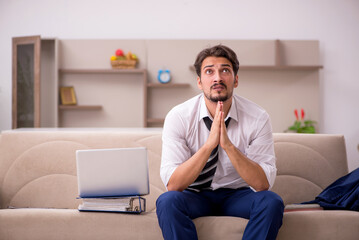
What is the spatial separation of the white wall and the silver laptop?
365 centimetres

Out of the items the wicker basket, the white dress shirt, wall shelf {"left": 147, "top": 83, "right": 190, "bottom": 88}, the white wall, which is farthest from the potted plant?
the white dress shirt

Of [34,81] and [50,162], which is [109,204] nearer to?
[50,162]

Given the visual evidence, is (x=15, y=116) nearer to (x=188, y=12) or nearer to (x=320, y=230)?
(x=188, y=12)

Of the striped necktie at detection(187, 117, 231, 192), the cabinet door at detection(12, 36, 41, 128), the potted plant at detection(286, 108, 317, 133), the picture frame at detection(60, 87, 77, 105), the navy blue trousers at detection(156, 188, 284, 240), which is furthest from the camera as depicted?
the picture frame at detection(60, 87, 77, 105)

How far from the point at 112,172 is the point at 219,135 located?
563 millimetres

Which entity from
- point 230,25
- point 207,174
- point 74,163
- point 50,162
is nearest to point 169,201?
point 207,174

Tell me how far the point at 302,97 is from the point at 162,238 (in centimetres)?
372

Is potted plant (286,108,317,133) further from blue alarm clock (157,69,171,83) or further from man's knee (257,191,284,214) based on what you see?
man's knee (257,191,284,214)

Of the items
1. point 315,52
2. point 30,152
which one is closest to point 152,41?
point 315,52

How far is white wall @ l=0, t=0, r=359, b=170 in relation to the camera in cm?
541

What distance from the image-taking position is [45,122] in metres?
5.26

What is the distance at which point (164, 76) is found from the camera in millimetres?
5125

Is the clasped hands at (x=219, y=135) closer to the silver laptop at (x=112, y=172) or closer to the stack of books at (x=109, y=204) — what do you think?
the silver laptop at (x=112, y=172)

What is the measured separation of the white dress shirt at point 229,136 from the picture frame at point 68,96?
3.28 metres
